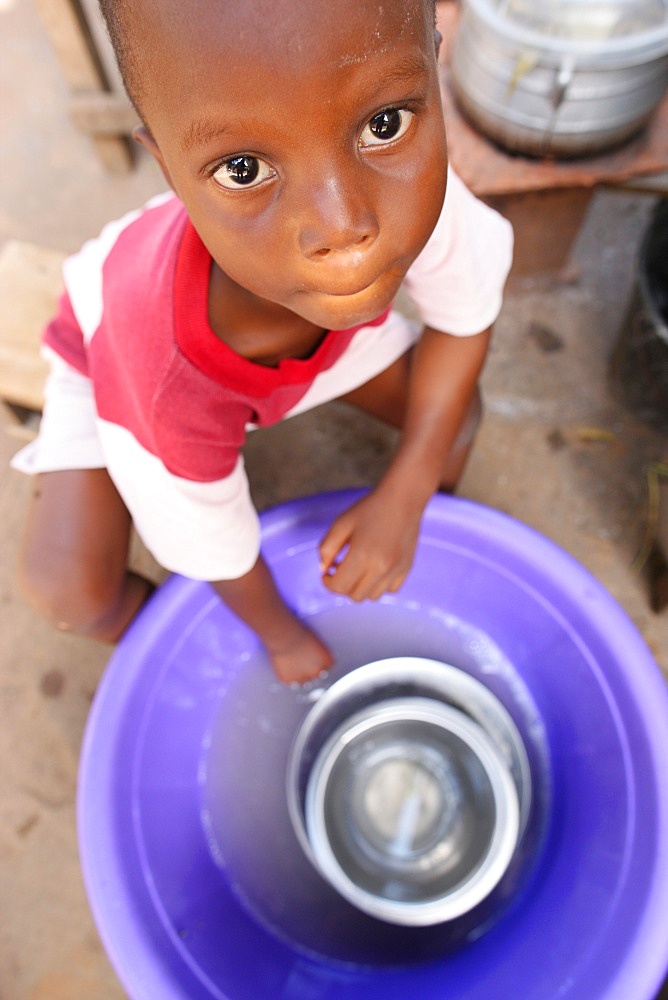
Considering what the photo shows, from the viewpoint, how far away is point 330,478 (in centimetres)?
133

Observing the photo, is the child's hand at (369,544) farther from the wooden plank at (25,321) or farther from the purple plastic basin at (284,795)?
the wooden plank at (25,321)

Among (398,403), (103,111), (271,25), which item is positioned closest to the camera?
(271,25)

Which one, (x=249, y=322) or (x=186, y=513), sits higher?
(x=249, y=322)

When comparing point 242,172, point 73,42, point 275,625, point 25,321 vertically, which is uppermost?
point 242,172

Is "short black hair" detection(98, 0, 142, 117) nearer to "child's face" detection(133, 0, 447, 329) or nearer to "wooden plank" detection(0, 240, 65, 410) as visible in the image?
"child's face" detection(133, 0, 447, 329)

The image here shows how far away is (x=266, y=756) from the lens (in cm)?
109

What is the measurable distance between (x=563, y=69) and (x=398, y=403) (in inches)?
19.6

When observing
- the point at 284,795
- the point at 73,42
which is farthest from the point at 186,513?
the point at 73,42

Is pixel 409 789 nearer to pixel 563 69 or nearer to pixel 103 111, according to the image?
pixel 563 69

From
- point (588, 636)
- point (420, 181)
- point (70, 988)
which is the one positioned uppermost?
point (420, 181)

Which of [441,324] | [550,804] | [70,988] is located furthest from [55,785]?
[441,324]

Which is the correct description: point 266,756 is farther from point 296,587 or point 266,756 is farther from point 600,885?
point 600,885

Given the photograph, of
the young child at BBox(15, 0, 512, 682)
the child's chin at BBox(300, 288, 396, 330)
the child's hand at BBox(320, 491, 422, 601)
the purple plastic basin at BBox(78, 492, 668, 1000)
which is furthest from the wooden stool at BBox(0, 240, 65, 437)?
the child's chin at BBox(300, 288, 396, 330)

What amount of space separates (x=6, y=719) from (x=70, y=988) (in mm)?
393
